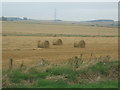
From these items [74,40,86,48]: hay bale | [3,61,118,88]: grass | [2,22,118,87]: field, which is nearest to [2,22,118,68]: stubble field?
[2,22,118,87]: field

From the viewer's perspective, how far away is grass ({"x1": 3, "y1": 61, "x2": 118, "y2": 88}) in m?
11.3

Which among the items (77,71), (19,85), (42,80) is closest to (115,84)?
(77,71)

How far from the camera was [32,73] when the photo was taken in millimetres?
12570

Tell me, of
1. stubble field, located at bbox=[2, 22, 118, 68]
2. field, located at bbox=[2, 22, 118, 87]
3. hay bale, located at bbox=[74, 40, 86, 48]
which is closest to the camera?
field, located at bbox=[2, 22, 118, 87]

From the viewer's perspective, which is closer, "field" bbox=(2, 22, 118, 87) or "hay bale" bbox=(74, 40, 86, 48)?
"field" bbox=(2, 22, 118, 87)

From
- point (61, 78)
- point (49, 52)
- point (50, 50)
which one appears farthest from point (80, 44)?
point (61, 78)

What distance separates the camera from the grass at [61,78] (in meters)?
11.3

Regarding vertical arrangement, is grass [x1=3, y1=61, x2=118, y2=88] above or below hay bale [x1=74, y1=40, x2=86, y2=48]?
below

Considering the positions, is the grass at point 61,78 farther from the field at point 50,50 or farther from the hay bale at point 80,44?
the hay bale at point 80,44

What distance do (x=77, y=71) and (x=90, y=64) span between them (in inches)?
55.8

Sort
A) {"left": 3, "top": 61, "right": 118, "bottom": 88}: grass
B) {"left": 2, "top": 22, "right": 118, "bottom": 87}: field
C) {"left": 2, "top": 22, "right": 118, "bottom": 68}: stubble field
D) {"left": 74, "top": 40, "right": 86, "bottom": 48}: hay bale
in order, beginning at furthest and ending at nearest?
{"left": 74, "top": 40, "right": 86, "bottom": 48}: hay bale, {"left": 2, "top": 22, "right": 118, "bottom": 68}: stubble field, {"left": 2, "top": 22, "right": 118, "bottom": 87}: field, {"left": 3, "top": 61, "right": 118, "bottom": 88}: grass

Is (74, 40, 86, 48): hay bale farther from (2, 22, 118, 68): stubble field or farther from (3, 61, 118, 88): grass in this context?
(3, 61, 118, 88): grass

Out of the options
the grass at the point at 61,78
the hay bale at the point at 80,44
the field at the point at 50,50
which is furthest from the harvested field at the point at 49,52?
the grass at the point at 61,78

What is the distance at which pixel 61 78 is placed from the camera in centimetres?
1216
